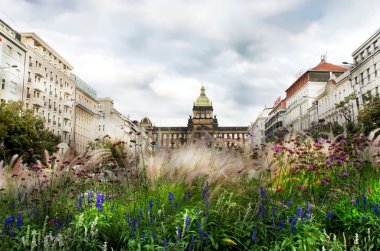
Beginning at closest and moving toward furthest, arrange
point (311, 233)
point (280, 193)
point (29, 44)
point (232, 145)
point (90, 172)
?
point (311, 233) < point (280, 193) < point (90, 172) < point (232, 145) < point (29, 44)

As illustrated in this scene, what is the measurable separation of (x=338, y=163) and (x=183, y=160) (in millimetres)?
2326

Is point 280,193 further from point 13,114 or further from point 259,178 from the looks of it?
point 13,114

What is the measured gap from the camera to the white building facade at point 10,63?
50.0 meters

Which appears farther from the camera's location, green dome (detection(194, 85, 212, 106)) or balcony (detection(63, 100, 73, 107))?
green dome (detection(194, 85, 212, 106))

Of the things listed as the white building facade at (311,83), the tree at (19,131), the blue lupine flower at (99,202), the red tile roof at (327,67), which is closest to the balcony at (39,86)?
the tree at (19,131)

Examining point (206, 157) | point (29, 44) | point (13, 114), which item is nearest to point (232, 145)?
point (206, 157)

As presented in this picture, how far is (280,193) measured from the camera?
604 cm

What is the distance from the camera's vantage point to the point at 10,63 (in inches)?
2071

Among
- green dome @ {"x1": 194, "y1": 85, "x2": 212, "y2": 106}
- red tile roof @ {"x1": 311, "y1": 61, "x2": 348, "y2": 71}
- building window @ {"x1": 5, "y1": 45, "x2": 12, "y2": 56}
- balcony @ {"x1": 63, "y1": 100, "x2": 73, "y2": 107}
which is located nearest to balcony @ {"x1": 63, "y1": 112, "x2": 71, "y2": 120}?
balcony @ {"x1": 63, "y1": 100, "x2": 73, "y2": 107}

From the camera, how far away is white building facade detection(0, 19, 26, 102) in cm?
4997

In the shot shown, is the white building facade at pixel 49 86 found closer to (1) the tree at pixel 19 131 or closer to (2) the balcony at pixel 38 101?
(2) the balcony at pixel 38 101

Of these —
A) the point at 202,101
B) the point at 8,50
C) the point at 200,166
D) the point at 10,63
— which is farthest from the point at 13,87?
the point at 202,101

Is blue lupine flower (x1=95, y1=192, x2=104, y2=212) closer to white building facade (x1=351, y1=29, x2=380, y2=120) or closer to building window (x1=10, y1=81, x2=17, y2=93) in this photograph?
white building facade (x1=351, y1=29, x2=380, y2=120)

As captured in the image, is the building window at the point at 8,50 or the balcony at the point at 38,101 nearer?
the building window at the point at 8,50
